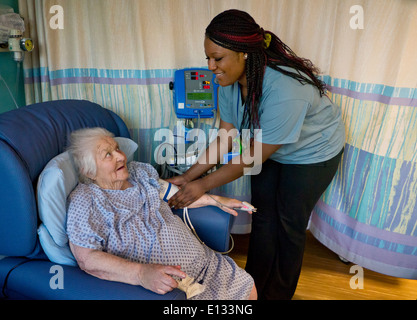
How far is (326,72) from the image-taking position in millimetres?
2059

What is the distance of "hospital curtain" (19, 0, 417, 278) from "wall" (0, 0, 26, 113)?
7 centimetres

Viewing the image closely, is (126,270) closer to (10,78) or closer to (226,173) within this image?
(226,173)

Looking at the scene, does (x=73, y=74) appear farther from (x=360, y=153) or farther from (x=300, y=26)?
(x=360, y=153)

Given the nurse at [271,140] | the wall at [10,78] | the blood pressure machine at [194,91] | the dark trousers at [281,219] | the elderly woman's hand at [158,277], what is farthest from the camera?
the blood pressure machine at [194,91]

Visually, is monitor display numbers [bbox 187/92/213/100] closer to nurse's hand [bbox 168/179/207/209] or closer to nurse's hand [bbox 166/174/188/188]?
nurse's hand [bbox 166/174/188/188]

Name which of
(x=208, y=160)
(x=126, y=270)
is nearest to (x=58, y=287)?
(x=126, y=270)

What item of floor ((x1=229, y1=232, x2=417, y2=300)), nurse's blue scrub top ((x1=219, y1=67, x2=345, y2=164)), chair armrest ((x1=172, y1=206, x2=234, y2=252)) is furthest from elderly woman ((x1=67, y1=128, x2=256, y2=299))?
floor ((x1=229, y1=232, x2=417, y2=300))

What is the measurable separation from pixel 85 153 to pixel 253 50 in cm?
79

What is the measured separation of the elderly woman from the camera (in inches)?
46.8

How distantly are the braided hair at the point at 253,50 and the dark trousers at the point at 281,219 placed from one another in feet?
1.03

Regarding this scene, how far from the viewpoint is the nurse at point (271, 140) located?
1.36 m

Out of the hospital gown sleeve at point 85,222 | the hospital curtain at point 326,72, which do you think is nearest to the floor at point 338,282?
the hospital curtain at point 326,72

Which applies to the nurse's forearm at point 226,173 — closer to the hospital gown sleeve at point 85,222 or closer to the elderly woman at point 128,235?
the elderly woman at point 128,235

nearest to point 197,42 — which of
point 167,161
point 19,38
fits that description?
point 167,161
